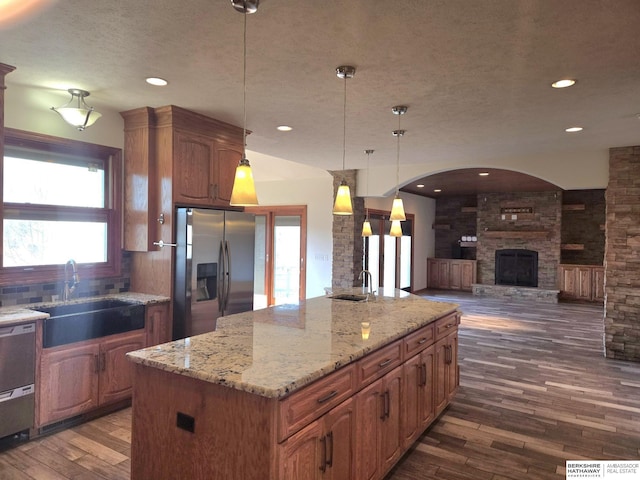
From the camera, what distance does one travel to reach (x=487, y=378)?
4191 mm

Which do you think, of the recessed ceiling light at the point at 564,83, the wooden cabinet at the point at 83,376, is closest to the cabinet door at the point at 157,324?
the wooden cabinet at the point at 83,376

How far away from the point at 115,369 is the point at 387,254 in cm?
652

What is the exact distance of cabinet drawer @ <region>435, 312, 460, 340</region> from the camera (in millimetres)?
3043

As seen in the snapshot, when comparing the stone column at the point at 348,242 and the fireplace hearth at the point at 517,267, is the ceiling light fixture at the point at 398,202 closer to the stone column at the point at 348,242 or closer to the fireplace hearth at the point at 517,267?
the stone column at the point at 348,242

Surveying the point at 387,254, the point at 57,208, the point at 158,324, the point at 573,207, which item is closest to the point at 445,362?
the point at 158,324

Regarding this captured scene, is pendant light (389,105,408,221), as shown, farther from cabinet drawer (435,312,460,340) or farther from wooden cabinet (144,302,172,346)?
wooden cabinet (144,302,172,346)

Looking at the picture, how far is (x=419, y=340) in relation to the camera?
8.86 ft

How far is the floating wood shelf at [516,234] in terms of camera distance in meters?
9.67

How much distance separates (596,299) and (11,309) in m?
10.3

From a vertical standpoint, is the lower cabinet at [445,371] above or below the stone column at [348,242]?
below

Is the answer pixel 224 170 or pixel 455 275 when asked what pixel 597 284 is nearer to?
pixel 455 275

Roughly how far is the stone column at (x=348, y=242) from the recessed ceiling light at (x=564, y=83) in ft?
13.0

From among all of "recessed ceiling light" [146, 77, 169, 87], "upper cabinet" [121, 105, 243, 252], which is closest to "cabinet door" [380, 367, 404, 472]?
"upper cabinet" [121, 105, 243, 252]

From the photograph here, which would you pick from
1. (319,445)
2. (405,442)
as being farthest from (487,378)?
(319,445)
